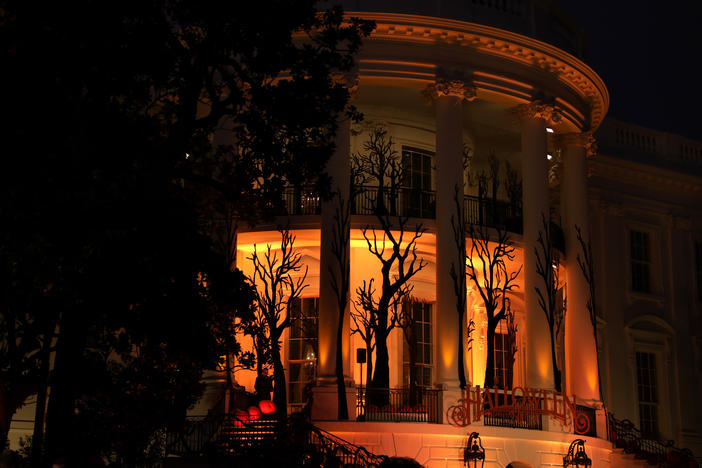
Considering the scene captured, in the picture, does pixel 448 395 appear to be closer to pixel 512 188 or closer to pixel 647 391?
pixel 512 188

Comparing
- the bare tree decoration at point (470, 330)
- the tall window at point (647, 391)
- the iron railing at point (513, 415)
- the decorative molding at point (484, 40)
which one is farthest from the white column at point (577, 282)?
the tall window at point (647, 391)

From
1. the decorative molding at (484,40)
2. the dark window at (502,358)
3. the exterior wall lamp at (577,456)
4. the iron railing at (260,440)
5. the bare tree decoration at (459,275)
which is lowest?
the exterior wall lamp at (577,456)

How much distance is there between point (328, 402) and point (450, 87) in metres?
8.96

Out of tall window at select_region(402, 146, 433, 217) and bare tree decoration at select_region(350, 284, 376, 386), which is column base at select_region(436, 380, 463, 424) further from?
tall window at select_region(402, 146, 433, 217)

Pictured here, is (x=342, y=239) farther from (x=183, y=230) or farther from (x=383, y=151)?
(x=183, y=230)

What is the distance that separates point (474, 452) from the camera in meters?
22.0

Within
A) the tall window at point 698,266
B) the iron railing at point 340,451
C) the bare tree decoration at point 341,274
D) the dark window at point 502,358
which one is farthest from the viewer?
the tall window at point 698,266

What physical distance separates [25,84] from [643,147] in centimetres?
2892

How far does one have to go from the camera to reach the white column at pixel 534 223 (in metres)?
25.3

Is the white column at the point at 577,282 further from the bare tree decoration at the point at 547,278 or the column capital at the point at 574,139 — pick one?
the bare tree decoration at the point at 547,278

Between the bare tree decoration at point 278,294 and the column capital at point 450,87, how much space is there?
5392 millimetres

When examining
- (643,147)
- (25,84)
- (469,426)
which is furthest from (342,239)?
(643,147)

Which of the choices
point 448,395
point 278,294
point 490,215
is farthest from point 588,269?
point 278,294

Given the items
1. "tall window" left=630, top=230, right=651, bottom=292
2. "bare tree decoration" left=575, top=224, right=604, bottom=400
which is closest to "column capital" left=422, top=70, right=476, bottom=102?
"bare tree decoration" left=575, top=224, right=604, bottom=400
